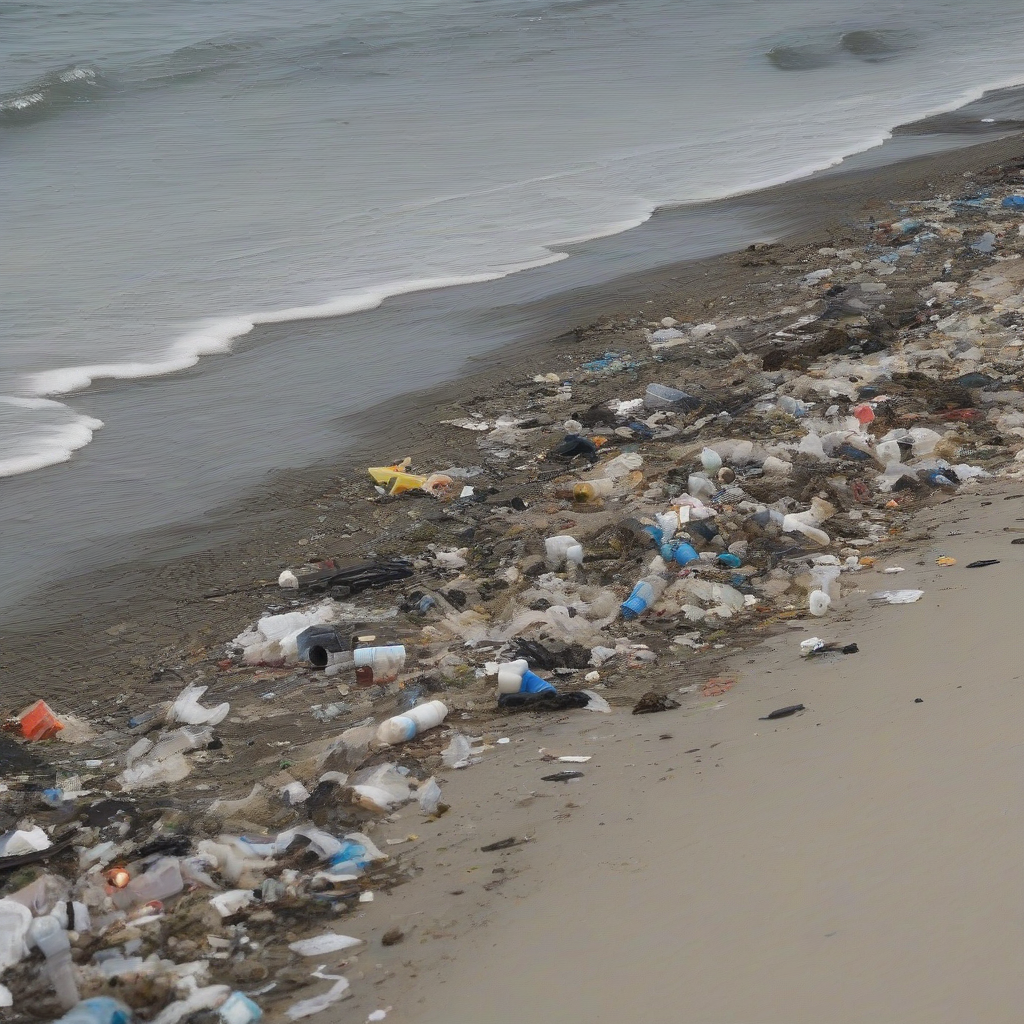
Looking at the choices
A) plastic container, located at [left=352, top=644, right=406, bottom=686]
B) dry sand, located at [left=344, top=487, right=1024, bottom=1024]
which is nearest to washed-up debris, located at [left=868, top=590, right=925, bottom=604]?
dry sand, located at [left=344, top=487, right=1024, bottom=1024]

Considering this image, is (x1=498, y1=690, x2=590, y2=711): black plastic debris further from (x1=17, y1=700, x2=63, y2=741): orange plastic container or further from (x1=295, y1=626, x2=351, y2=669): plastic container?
(x1=17, y1=700, x2=63, y2=741): orange plastic container

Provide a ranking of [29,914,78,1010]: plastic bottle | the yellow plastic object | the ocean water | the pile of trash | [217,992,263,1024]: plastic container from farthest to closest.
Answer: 1. the ocean water
2. the yellow plastic object
3. the pile of trash
4. [29,914,78,1010]: plastic bottle
5. [217,992,263,1024]: plastic container

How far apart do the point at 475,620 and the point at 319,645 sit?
1.96 feet

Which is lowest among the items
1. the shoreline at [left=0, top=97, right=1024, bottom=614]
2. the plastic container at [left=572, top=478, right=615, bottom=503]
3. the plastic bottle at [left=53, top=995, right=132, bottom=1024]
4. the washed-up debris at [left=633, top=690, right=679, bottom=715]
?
the washed-up debris at [left=633, top=690, right=679, bottom=715]

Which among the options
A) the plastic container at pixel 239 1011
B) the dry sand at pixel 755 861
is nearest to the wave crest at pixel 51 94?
the dry sand at pixel 755 861

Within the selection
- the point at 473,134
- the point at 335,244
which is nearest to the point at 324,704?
the point at 335,244

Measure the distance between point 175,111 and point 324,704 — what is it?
685 inches

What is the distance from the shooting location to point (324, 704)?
3.91 m

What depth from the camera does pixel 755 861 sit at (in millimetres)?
2473

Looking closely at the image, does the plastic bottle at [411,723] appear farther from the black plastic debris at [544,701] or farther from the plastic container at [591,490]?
the plastic container at [591,490]

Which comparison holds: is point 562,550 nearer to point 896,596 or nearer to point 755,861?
point 896,596

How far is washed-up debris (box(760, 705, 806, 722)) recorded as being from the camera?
3.17m

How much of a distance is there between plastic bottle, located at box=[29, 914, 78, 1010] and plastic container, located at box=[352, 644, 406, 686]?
1.46m

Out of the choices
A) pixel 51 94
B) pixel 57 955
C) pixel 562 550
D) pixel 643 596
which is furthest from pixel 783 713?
pixel 51 94
